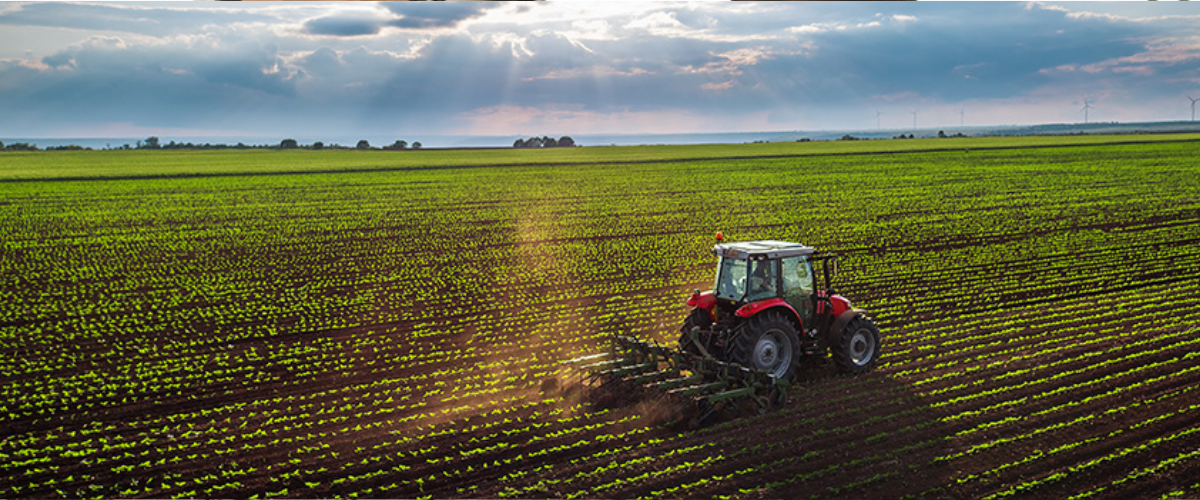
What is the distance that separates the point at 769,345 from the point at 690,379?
1546 mm

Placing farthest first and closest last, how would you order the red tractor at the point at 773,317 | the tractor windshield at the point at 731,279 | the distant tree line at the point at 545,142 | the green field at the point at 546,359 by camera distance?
the distant tree line at the point at 545,142, the tractor windshield at the point at 731,279, the red tractor at the point at 773,317, the green field at the point at 546,359

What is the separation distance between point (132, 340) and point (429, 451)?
9.17m

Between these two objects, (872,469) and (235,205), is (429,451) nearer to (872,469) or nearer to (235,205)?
(872,469)

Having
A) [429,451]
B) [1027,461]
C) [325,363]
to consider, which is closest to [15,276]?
[325,363]

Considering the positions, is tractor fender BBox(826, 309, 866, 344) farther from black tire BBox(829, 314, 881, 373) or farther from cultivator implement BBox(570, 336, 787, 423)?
cultivator implement BBox(570, 336, 787, 423)

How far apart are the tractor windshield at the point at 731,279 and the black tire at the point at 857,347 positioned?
188cm

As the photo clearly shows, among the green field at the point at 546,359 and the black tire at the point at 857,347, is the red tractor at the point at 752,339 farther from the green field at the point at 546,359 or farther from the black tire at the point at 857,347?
the green field at the point at 546,359

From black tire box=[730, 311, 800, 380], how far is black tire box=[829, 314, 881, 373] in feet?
2.92

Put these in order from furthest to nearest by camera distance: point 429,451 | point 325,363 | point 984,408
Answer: point 325,363
point 984,408
point 429,451

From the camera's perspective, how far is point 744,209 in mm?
39281

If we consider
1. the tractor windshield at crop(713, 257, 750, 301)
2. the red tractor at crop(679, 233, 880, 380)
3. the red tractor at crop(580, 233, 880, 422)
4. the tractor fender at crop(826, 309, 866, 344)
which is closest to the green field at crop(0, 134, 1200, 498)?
the red tractor at crop(580, 233, 880, 422)

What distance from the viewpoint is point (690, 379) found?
1139 cm

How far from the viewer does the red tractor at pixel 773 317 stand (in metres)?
12.0

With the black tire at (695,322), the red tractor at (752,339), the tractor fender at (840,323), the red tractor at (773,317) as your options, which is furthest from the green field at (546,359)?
the black tire at (695,322)
